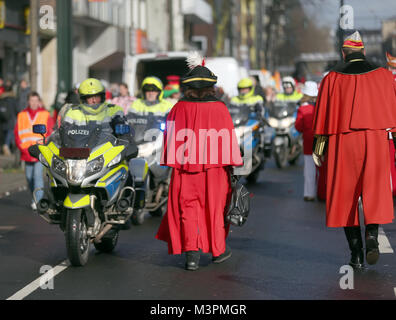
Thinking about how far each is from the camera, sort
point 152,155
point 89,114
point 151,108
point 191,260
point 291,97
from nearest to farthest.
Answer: point 191,260, point 89,114, point 152,155, point 151,108, point 291,97

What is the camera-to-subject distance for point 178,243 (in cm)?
898

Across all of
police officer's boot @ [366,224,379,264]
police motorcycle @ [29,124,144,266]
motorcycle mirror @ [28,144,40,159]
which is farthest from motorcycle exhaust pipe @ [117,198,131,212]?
police officer's boot @ [366,224,379,264]

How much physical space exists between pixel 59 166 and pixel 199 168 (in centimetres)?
121

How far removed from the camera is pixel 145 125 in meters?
12.4

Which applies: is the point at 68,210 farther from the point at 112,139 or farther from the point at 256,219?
the point at 256,219

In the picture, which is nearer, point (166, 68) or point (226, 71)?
point (166, 68)

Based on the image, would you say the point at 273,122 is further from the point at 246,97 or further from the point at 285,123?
the point at 246,97

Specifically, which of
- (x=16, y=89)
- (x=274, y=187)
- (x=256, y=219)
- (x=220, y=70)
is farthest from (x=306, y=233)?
(x=16, y=89)

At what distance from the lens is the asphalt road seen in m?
7.78

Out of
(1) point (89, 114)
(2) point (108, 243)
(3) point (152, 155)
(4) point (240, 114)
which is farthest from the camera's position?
(4) point (240, 114)

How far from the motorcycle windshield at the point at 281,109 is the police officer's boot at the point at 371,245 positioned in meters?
12.6

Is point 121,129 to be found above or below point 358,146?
above

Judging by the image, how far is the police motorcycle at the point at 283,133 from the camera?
67.9 ft

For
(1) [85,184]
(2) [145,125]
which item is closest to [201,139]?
(1) [85,184]
